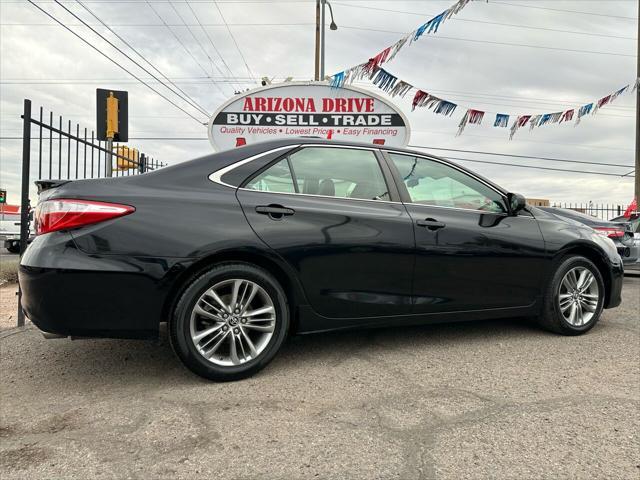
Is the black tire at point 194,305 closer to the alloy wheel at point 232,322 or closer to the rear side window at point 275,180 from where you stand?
the alloy wheel at point 232,322

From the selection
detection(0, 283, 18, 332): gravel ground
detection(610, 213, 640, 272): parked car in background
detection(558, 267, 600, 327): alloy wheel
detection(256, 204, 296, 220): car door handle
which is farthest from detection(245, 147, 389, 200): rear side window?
detection(610, 213, 640, 272): parked car in background

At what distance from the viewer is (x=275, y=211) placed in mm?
3129

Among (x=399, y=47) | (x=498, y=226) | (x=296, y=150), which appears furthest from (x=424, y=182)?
(x=399, y=47)

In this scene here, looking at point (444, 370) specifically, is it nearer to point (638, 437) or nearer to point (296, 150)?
point (638, 437)

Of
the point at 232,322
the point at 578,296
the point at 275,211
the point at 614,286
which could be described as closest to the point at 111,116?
the point at 275,211

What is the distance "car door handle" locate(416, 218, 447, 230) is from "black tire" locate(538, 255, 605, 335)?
4.08 feet

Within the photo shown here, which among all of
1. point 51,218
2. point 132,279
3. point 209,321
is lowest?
point 209,321

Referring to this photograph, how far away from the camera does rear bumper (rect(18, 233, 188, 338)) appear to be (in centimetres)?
267

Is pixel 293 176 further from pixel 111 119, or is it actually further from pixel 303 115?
pixel 303 115

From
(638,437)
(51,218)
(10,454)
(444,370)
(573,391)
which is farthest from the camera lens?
(444,370)

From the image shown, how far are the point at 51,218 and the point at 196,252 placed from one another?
82cm

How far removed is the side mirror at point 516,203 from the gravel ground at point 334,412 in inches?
42.8

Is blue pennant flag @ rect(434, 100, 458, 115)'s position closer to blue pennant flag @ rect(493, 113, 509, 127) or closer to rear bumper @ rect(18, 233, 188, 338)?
blue pennant flag @ rect(493, 113, 509, 127)

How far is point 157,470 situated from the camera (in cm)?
201
